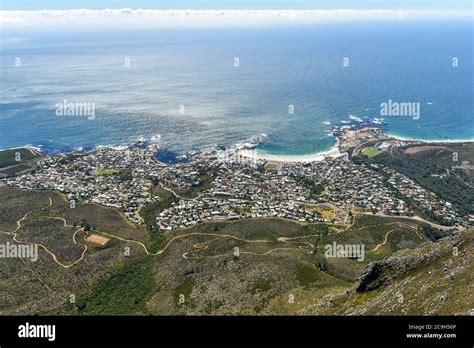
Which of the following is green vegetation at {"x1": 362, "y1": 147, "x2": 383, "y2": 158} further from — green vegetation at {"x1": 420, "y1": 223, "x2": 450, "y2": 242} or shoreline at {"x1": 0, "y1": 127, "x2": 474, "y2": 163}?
green vegetation at {"x1": 420, "y1": 223, "x2": 450, "y2": 242}

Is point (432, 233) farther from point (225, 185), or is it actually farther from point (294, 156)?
point (294, 156)

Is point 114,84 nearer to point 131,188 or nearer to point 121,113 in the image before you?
point 121,113

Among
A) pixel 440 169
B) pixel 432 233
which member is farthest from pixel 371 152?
pixel 432 233

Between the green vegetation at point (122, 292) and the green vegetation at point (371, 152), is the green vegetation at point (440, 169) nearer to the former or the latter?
the green vegetation at point (371, 152)

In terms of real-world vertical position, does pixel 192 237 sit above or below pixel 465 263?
below

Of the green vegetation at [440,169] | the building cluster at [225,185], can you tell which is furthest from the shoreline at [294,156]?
the green vegetation at [440,169]

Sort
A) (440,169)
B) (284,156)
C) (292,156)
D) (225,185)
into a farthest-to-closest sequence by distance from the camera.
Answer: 1. (292,156)
2. (284,156)
3. (440,169)
4. (225,185)

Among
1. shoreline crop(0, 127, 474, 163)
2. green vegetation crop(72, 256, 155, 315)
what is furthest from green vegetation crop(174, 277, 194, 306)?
shoreline crop(0, 127, 474, 163)
